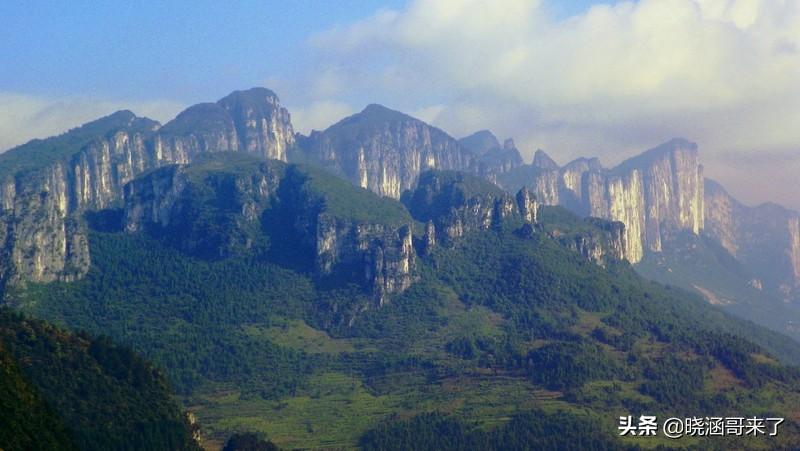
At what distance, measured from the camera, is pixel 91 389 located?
6201 inches

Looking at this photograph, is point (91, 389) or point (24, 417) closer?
point (24, 417)

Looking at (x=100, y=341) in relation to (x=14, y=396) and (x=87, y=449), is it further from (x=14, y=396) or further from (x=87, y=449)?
(x=14, y=396)

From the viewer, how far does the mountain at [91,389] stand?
145m

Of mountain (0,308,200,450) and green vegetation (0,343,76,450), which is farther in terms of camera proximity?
mountain (0,308,200,450)

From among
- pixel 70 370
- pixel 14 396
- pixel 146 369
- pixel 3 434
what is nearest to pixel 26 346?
pixel 70 370

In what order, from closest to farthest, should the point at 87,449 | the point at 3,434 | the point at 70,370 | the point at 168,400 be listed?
the point at 3,434, the point at 87,449, the point at 70,370, the point at 168,400

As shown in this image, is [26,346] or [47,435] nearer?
[47,435]

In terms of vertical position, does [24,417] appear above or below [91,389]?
above

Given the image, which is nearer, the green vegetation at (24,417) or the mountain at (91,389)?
the green vegetation at (24,417)

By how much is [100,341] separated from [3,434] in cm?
6263

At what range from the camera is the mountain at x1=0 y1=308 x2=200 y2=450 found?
477 ft

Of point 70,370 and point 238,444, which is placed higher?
point 70,370

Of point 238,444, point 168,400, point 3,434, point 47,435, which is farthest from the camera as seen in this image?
point 238,444

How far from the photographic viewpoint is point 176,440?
6353 inches
